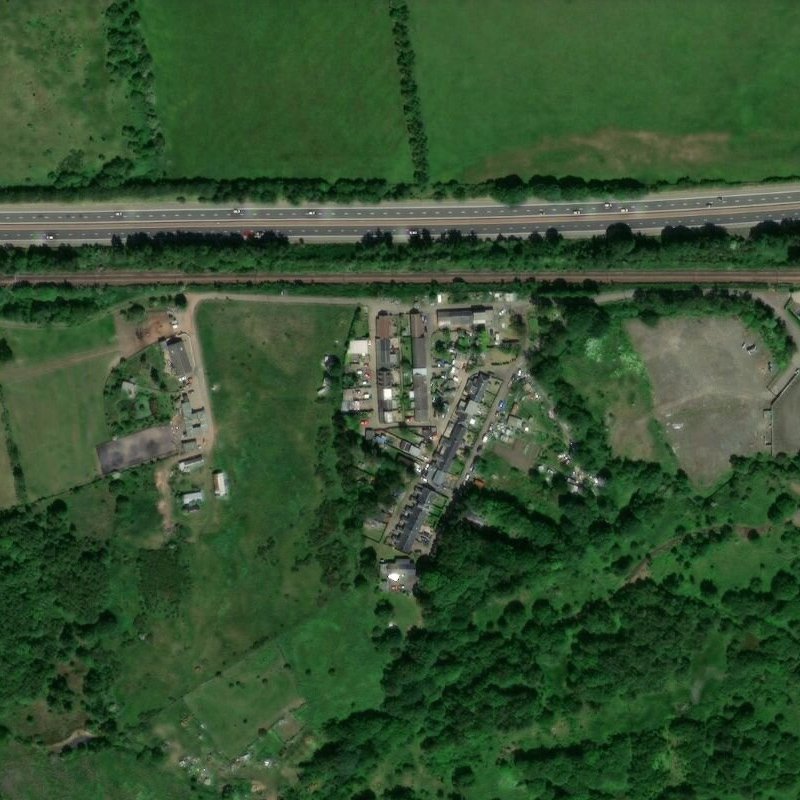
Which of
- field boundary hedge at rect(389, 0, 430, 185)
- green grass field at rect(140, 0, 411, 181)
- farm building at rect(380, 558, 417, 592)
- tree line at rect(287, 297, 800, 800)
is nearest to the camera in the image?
tree line at rect(287, 297, 800, 800)

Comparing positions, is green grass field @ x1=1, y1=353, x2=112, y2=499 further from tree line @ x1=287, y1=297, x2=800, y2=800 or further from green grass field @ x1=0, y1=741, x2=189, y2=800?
tree line @ x1=287, y1=297, x2=800, y2=800

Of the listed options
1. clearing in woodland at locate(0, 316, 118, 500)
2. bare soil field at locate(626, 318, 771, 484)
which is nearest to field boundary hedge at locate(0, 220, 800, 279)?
bare soil field at locate(626, 318, 771, 484)

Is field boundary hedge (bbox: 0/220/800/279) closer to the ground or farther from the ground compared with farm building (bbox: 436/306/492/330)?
farther from the ground

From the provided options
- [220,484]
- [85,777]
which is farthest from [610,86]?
[85,777]

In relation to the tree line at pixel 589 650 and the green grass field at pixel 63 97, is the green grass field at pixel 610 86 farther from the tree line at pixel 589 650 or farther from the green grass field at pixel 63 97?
the green grass field at pixel 63 97

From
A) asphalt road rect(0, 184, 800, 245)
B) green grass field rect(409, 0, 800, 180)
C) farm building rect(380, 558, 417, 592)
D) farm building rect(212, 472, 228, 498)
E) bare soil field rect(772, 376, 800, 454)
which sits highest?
green grass field rect(409, 0, 800, 180)

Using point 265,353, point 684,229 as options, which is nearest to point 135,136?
point 265,353
